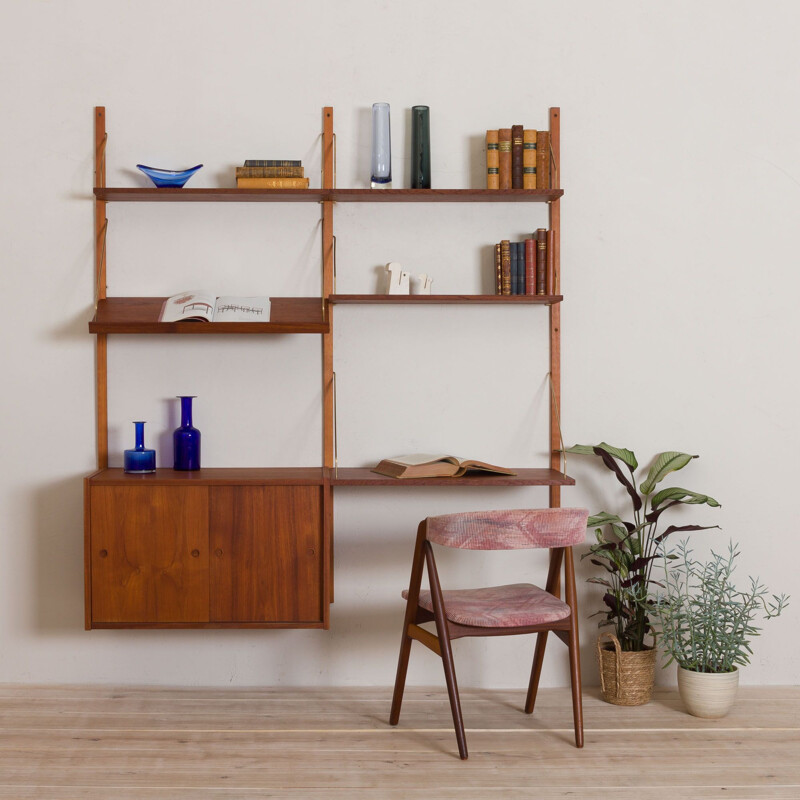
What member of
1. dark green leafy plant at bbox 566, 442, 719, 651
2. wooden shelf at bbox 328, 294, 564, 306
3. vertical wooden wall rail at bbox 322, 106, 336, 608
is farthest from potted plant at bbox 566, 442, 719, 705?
vertical wooden wall rail at bbox 322, 106, 336, 608

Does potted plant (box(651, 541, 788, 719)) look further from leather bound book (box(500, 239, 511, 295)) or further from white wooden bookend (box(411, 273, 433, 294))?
white wooden bookend (box(411, 273, 433, 294))

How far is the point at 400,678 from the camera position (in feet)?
10.2

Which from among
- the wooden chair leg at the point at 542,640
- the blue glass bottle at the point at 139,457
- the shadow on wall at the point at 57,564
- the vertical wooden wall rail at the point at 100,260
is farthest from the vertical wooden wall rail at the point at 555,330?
the shadow on wall at the point at 57,564

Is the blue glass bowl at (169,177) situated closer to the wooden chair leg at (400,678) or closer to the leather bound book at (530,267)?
the leather bound book at (530,267)

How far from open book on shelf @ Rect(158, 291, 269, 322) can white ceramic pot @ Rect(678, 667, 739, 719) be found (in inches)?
79.1

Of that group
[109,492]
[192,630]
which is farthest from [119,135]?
[192,630]

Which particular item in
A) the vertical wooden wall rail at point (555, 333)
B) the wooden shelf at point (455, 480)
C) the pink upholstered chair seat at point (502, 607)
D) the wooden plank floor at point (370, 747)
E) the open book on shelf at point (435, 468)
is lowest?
the wooden plank floor at point (370, 747)

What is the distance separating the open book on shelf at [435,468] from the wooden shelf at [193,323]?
1.84 feet

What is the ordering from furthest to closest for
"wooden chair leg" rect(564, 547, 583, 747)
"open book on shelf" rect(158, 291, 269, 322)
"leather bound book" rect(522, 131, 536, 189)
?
1. "leather bound book" rect(522, 131, 536, 189)
2. "open book on shelf" rect(158, 291, 269, 322)
3. "wooden chair leg" rect(564, 547, 583, 747)

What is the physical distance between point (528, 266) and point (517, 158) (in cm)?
41

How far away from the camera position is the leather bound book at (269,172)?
11.0 ft

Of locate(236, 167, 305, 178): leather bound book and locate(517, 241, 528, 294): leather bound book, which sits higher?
locate(236, 167, 305, 178): leather bound book

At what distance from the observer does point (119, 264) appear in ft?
11.6

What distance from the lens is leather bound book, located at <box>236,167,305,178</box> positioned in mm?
3355
